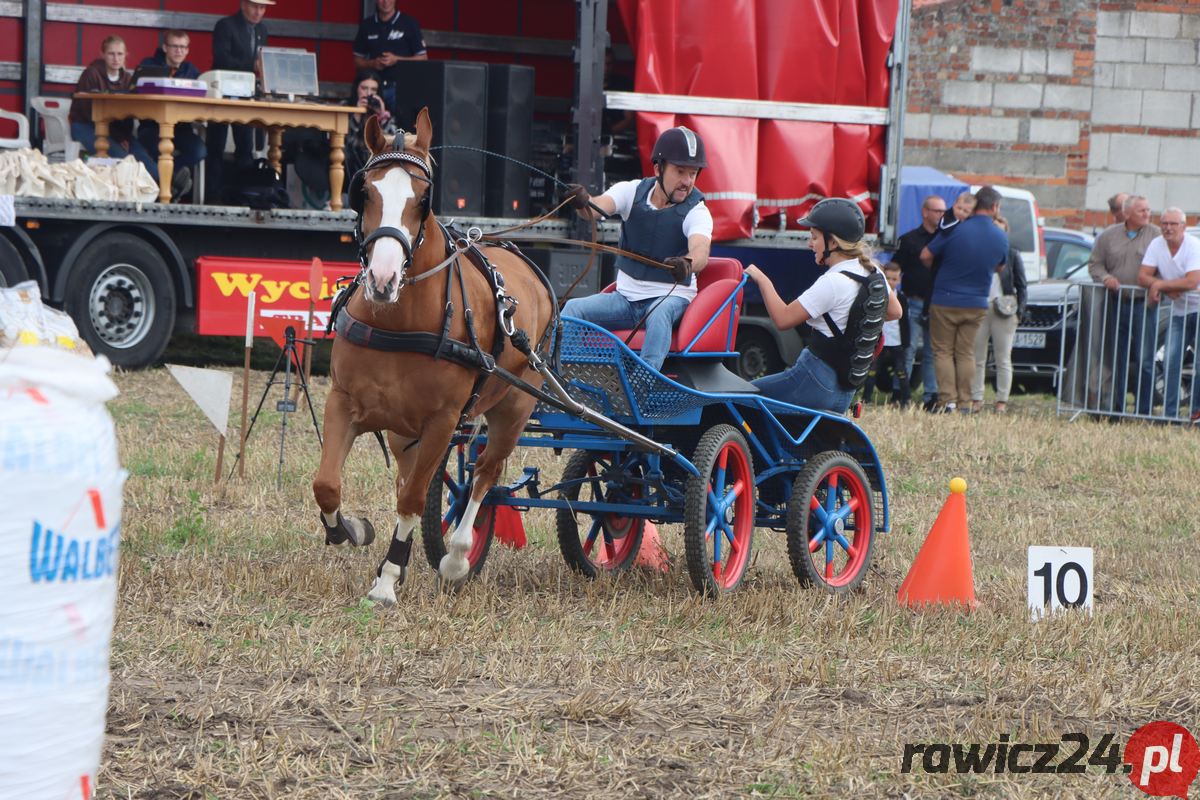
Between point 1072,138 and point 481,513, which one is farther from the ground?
point 1072,138

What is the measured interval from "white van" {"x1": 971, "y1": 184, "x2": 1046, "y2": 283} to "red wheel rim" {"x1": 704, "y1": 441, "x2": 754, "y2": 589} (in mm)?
11163

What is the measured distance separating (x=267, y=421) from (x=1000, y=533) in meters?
5.20

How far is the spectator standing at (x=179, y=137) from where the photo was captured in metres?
13.4

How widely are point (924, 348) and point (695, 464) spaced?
29.8 ft

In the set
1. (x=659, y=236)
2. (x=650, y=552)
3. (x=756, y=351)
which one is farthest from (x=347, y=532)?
(x=756, y=351)

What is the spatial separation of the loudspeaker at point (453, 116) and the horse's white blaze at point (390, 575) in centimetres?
704

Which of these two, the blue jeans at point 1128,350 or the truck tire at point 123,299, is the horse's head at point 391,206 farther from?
the blue jeans at point 1128,350

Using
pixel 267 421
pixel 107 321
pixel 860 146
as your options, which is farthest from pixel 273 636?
pixel 860 146

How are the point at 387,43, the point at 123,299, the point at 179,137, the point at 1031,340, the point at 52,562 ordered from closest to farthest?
1. the point at 52,562
2. the point at 123,299
3. the point at 179,137
4. the point at 387,43
5. the point at 1031,340

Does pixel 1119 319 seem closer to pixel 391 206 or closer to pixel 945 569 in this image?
pixel 945 569

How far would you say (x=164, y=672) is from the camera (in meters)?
5.09

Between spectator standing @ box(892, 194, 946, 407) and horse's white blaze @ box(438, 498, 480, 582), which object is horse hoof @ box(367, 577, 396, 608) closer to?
horse's white blaze @ box(438, 498, 480, 582)

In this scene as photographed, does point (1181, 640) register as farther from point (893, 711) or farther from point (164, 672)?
point (164, 672)

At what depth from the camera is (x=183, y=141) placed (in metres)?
13.4
